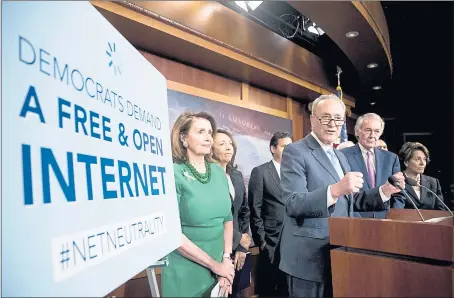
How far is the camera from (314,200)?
133 cm

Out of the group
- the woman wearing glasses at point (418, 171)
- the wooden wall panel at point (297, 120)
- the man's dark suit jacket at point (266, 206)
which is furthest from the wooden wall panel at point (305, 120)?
the woman wearing glasses at point (418, 171)

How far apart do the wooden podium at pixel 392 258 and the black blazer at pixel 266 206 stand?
1.51 m

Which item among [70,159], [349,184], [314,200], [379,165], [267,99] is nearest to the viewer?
[70,159]

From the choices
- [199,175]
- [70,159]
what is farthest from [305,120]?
[70,159]

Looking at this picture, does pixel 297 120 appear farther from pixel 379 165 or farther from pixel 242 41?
pixel 379 165

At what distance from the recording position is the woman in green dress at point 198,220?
1506mm

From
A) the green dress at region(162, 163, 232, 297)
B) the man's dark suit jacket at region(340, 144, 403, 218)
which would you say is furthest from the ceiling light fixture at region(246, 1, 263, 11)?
the green dress at region(162, 163, 232, 297)

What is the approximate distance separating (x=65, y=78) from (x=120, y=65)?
0.94 ft

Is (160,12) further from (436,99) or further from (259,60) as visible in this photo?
(436,99)

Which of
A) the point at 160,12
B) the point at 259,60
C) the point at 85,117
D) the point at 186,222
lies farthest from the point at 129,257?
the point at 259,60

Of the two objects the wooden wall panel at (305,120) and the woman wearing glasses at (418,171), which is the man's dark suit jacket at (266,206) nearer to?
the woman wearing glasses at (418,171)

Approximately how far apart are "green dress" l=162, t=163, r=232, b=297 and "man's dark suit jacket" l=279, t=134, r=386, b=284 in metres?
0.34

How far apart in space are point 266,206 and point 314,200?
1418mm

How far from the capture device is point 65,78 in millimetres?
684
